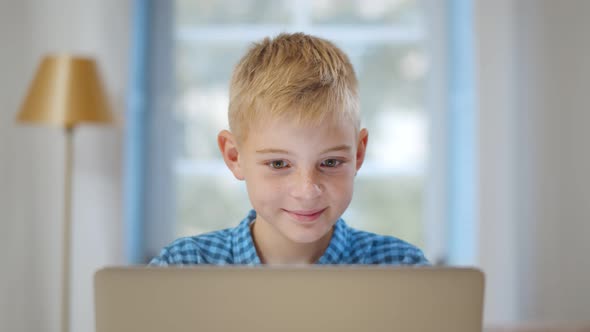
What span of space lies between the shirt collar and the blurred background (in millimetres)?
1945

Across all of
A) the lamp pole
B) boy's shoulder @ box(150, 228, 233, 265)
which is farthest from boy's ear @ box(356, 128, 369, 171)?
the lamp pole

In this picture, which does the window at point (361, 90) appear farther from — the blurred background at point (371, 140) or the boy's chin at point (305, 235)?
the boy's chin at point (305, 235)

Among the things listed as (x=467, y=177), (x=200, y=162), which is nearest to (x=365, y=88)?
(x=467, y=177)

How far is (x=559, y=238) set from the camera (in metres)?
3.09

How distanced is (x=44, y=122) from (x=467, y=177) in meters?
2.11

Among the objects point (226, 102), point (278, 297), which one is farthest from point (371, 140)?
point (278, 297)

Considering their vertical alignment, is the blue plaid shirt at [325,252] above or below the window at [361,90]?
below

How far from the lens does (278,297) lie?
2.33ft

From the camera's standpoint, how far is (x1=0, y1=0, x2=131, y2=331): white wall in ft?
11.4

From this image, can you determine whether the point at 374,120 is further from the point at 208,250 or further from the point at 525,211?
the point at 208,250

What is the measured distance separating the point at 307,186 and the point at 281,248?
0.75ft

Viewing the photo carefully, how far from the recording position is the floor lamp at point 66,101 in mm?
3207

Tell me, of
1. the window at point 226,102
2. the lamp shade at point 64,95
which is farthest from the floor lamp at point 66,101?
the window at point 226,102

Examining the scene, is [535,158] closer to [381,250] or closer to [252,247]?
[381,250]
